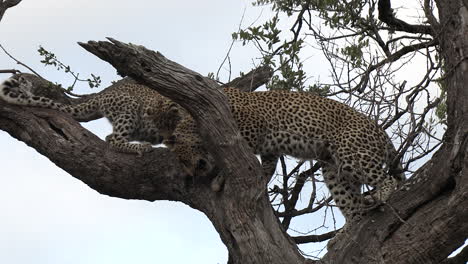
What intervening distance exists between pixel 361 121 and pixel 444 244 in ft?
8.87

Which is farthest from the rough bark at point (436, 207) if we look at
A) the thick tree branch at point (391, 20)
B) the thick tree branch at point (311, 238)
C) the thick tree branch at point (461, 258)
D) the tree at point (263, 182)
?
the thick tree branch at point (391, 20)

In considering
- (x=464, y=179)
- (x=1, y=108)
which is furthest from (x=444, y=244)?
(x=1, y=108)

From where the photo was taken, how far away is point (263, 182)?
21.3 ft

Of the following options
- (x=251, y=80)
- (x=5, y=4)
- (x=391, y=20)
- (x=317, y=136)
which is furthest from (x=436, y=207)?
(x=5, y=4)

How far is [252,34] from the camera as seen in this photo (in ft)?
28.5

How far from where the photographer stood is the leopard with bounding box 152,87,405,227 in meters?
7.98

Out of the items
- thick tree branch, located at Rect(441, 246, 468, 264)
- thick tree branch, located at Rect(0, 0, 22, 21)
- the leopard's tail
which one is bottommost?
thick tree branch, located at Rect(441, 246, 468, 264)

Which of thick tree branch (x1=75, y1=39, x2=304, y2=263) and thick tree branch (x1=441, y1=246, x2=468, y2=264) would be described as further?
thick tree branch (x1=441, y1=246, x2=468, y2=264)

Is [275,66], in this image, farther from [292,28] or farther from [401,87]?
[401,87]

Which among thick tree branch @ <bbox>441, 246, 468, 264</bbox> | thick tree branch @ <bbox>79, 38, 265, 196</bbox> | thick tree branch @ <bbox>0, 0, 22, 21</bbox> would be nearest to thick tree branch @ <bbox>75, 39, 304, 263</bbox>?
thick tree branch @ <bbox>79, 38, 265, 196</bbox>

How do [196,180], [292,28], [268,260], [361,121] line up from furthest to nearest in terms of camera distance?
[292,28] → [361,121] → [196,180] → [268,260]

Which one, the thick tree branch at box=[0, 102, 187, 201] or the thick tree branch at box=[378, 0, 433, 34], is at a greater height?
the thick tree branch at box=[378, 0, 433, 34]

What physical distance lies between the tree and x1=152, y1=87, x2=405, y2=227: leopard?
0.65m

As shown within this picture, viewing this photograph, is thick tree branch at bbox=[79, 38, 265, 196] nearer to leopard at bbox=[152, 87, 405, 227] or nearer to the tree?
the tree
